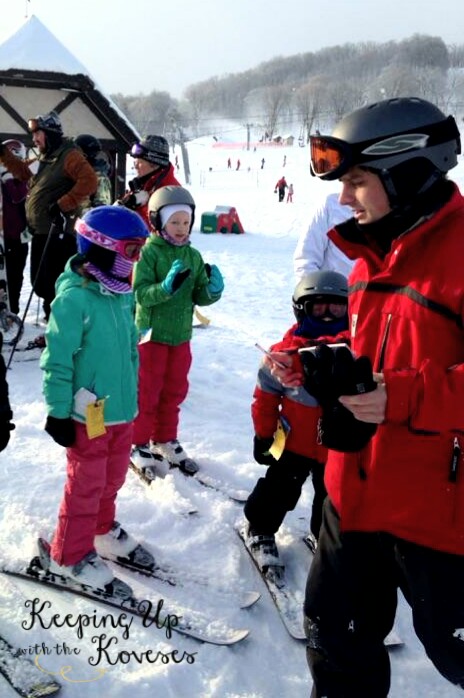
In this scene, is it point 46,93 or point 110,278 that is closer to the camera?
point 110,278

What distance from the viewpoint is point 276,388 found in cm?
271

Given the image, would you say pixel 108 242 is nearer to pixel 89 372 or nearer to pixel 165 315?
pixel 89 372

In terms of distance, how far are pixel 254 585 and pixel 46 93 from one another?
10882 mm

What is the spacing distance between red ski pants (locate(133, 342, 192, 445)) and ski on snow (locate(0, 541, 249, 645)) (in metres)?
1.22

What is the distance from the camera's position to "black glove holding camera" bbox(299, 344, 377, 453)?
1.40 metres

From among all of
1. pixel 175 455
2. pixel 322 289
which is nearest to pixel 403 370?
pixel 322 289

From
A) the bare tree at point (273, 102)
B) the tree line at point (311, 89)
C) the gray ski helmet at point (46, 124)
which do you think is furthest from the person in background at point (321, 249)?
the bare tree at point (273, 102)

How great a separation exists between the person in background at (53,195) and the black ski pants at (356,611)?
4500mm

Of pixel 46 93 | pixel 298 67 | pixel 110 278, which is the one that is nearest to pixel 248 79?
pixel 298 67

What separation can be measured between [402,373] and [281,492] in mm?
1602

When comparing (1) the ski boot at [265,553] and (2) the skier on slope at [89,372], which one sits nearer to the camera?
(2) the skier on slope at [89,372]

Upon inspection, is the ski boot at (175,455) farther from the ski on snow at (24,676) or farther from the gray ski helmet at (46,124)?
the gray ski helmet at (46,124)

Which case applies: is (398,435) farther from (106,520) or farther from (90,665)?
(106,520)

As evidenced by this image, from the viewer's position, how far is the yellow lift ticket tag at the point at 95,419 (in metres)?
2.42
